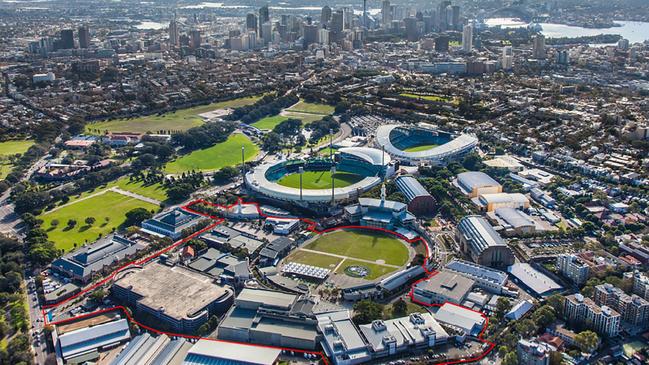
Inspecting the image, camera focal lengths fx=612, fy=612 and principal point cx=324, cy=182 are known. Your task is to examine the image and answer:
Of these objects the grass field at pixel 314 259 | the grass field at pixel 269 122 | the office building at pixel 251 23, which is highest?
the office building at pixel 251 23

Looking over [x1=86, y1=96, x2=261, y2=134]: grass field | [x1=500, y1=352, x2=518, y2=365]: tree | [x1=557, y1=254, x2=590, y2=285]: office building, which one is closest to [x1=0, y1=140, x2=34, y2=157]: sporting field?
[x1=86, y1=96, x2=261, y2=134]: grass field

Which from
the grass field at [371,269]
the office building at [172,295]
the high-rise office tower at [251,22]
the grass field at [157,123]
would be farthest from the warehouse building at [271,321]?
the high-rise office tower at [251,22]

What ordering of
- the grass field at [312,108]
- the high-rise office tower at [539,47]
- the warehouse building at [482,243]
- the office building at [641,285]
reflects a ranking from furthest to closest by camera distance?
1. the high-rise office tower at [539,47]
2. the grass field at [312,108]
3. the warehouse building at [482,243]
4. the office building at [641,285]

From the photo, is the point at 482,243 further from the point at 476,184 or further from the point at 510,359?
the point at 476,184

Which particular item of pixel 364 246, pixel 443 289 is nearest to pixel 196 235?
pixel 364 246

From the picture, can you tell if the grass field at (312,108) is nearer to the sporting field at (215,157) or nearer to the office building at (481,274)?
the sporting field at (215,157)

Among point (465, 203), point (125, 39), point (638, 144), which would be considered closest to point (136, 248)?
point (465, 203)

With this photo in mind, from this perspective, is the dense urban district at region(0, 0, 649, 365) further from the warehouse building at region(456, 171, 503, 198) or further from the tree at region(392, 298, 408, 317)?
the warehouse building at region(456, 171, 503, 198)
